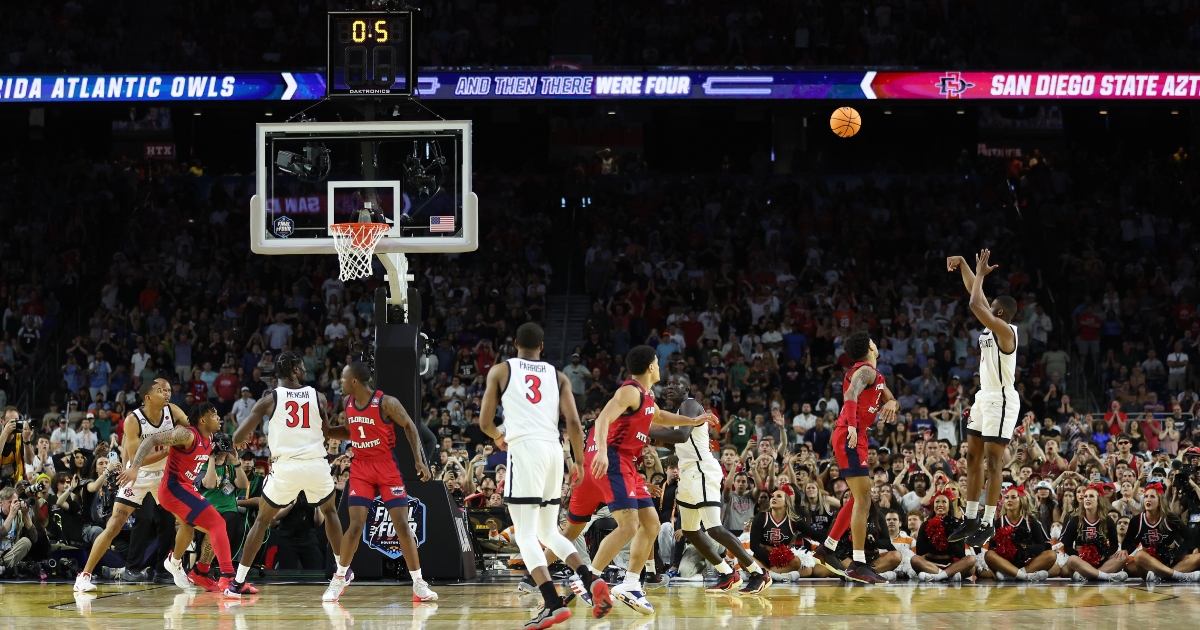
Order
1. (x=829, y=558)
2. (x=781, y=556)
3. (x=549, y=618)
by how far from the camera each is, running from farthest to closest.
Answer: (x=781, y=556), (x=829, y=558), (x=549, y=618)

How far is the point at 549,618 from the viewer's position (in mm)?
9164

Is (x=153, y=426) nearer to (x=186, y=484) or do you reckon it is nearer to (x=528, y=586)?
(x=186, y=484)

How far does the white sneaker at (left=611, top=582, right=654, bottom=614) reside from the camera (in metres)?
10.5

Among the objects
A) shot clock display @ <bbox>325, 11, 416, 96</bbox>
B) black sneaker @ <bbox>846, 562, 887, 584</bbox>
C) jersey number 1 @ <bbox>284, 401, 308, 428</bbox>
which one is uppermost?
shot clock display @ <bbox>325, 11, 416, 96</bbox>

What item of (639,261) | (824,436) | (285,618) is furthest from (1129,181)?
(285,618)

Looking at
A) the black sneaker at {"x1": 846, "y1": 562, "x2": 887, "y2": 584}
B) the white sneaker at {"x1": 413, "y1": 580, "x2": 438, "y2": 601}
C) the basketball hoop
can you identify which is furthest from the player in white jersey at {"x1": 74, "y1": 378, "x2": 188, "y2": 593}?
the black sneaker at {"x1": 846, "y1": 562, "x2": 887, "y2": 584}

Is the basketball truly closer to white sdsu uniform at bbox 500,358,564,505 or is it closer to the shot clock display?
the shot clock display

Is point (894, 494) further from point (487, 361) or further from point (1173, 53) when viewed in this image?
point (1173, 53)

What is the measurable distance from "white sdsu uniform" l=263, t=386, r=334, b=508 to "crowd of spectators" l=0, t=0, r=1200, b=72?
45.3 ft

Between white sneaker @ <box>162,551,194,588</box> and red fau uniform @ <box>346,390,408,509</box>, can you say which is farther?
white sneaker @ <box>162,551,194,588</box>

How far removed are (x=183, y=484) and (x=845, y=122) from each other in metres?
13.5

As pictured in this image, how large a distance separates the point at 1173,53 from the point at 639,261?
997 cm

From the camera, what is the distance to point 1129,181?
85.1 ft

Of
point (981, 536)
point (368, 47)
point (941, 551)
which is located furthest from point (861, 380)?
point (368, 47)
